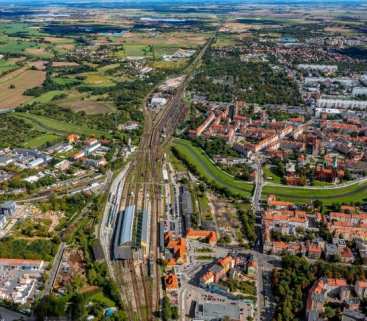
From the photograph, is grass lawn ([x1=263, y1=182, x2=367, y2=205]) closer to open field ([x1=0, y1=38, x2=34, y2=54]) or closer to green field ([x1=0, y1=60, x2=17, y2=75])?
green field ([x1=0, y1=60, x2=17, y2=75])

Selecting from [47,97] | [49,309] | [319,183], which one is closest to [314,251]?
[319,183]

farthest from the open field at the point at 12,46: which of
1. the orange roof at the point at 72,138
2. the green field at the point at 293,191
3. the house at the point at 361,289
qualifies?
the house at the point at 361,289

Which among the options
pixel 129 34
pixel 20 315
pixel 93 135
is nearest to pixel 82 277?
pixel 20 315

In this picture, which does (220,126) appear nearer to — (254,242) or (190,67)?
(254,242)

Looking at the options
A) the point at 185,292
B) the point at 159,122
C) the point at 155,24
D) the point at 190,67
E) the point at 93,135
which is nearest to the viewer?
the point at 185,292

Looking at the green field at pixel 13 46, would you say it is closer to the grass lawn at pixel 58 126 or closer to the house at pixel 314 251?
the grass lawn at pixel 58 126

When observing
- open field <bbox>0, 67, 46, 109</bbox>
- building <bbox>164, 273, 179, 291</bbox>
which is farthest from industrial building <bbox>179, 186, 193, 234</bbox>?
open field <bbox>0, 67, 46, 109</bbox>
